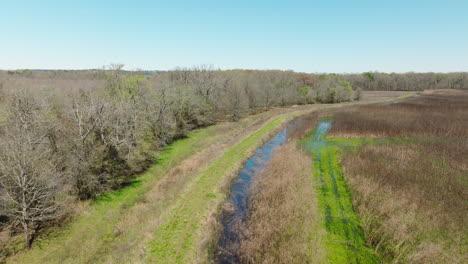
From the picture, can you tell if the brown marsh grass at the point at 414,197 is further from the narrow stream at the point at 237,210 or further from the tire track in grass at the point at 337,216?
the narrow stream at the point at 237,210

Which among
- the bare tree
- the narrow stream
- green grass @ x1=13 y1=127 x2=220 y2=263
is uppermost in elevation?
the bare tree

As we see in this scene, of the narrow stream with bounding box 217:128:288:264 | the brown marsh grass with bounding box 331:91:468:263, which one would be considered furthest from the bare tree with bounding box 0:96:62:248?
the brown marsh grass with bounding box 331:91:468:263

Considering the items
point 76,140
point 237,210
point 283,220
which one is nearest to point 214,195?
point 237,210

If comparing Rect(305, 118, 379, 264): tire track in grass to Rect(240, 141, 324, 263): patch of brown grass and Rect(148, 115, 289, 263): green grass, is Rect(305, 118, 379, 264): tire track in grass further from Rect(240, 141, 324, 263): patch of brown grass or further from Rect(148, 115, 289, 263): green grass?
Rect(148, 115, 289, 263): green grass

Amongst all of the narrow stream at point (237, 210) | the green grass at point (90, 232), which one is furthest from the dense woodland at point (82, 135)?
the narrow stream at point (237, 210)

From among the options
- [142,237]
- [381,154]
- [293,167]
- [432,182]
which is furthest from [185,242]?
[381,154]

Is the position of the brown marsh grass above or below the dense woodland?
below
